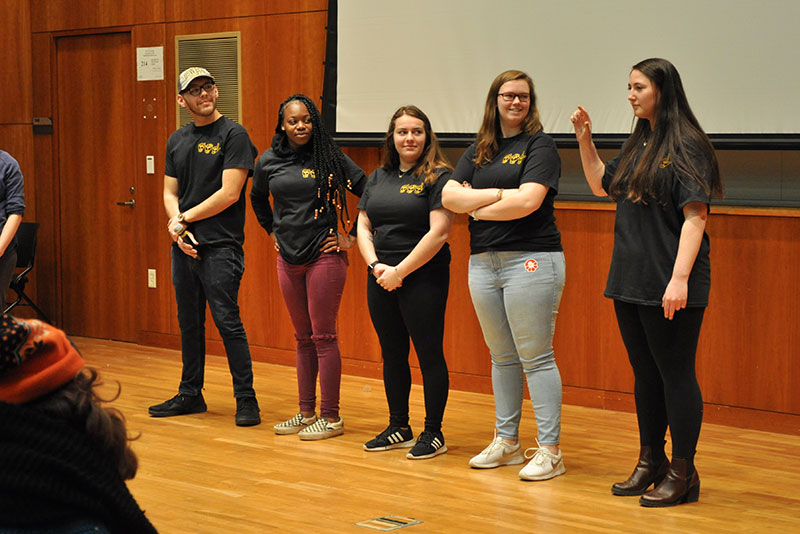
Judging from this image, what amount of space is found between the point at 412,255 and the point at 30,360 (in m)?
2.67

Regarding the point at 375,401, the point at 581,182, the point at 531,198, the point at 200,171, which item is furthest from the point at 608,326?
the point at 200,171

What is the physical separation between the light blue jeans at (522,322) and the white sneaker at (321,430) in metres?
0.88

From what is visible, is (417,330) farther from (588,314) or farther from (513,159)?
(588,314)

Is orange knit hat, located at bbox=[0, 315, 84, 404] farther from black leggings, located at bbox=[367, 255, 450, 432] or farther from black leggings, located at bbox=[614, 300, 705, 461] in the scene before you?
black leggings, located at bbox=[367, 255, 450, 432]

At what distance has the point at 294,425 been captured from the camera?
4.45 metres

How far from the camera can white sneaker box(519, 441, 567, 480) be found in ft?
11.9

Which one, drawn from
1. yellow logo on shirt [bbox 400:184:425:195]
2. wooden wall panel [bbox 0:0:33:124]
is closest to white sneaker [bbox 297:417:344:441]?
yellow logo on shirt [bbox 400:184:425:195]

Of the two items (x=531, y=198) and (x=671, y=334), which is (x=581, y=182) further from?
(x=671, y=334)

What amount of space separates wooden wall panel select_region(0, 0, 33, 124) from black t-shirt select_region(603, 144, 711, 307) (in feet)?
17.6

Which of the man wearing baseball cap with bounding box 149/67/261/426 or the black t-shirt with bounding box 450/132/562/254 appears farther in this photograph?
the man wearing baseball cap with bounding box 149/67/261/426

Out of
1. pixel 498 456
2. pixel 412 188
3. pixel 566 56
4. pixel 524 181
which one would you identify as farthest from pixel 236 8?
pixel 498 456

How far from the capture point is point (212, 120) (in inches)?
182

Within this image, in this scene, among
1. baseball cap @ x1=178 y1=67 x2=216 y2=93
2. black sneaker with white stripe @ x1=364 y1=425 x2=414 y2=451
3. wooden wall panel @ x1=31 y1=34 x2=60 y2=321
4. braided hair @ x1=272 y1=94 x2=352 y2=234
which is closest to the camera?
black sneaker with white stripe @ x1=364 y1=425 x2=414 y2=451

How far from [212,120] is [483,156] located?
1.53 m
